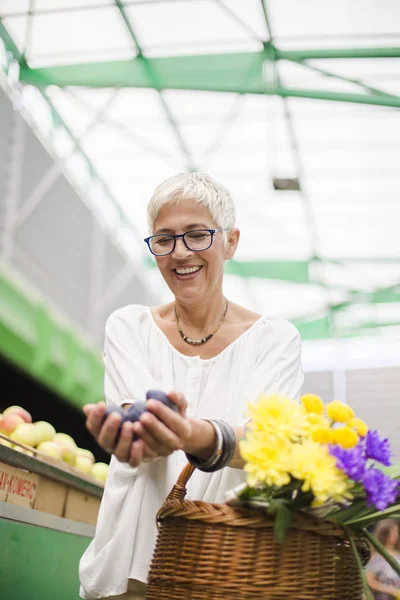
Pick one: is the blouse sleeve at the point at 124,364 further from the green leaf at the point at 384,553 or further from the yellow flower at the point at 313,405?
the green leaf at the point at 384,553

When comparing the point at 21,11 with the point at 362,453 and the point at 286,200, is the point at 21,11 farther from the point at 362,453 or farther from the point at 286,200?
the point at 362,453

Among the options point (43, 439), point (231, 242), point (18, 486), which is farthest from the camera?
point (43, 439)

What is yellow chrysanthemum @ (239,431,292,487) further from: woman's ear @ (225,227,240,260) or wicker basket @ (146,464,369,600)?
woman's ear @ (225,227,240,260)

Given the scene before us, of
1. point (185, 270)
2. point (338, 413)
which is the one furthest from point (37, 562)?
point (338, 413)

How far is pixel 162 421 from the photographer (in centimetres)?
128

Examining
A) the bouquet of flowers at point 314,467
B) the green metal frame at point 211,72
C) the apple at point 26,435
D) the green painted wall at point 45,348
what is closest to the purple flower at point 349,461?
the bouquet of flowers at point 314,467

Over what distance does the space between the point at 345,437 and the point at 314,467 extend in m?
0.09

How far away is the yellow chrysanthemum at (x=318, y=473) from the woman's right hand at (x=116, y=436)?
0.26 meters

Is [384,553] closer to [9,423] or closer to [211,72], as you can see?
[9,423]

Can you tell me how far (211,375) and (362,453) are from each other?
0.63 meters

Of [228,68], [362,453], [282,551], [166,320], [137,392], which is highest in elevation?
[228,68]

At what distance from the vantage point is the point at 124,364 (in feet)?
5.93

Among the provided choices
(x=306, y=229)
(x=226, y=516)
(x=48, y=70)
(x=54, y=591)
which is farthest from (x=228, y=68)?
(x=226, y=516)

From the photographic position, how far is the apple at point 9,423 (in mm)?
3318
